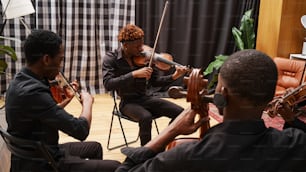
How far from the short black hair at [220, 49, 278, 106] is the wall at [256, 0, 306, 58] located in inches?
129

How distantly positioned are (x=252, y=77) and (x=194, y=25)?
3588 mm

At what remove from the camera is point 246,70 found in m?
0.84

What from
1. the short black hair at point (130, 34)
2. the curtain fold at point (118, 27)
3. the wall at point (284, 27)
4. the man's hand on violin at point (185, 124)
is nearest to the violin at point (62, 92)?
the short black hair at point (130, 34)

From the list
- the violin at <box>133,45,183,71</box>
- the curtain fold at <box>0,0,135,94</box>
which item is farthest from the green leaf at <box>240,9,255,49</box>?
the violin at <box>133,45,183,71</box>

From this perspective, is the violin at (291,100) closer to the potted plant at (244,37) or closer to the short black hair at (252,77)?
the short black hair at (252,77)

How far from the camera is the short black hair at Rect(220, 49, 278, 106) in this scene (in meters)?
0.83

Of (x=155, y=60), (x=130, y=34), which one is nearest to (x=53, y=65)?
(x=130, y=34)

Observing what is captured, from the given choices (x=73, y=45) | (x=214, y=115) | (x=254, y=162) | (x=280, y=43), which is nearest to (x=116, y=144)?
(x=214, y=115)

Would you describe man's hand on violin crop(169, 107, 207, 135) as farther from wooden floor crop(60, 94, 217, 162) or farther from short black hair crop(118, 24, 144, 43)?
wooden floor crop(60, 94, 217, 162)

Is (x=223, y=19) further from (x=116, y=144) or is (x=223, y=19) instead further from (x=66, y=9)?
(x=116, y=144)

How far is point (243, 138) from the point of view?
83 centimetres

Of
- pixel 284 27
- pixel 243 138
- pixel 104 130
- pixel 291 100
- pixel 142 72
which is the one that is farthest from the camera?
pixel 284 27

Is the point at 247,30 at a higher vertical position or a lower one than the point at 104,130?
higher

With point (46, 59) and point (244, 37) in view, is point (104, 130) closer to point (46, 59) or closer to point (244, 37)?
point (46, 59)
